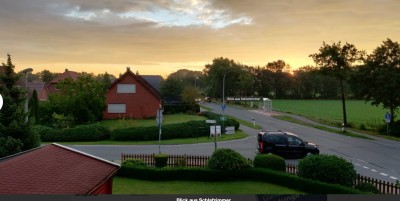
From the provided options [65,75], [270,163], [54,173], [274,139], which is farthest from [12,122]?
[65,75]

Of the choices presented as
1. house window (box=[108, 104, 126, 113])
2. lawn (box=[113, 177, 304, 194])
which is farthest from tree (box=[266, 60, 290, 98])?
house window (box=[108, 104, 126, 113])

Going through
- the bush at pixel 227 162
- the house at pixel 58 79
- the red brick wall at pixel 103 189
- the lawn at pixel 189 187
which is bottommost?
the lawn at pixel 189 187

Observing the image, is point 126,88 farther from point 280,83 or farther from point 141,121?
point 280,83

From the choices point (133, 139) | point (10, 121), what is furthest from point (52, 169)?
point (133, 139)

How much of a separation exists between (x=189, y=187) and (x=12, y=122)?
9.82 m

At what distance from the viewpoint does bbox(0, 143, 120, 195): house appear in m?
6.59

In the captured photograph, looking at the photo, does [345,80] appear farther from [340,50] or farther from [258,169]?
[258,169]

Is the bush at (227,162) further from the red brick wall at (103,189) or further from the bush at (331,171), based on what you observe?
Answer: the red brick wall at (103,189)

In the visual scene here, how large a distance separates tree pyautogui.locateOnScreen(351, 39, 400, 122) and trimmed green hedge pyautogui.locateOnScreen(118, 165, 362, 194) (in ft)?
90.0

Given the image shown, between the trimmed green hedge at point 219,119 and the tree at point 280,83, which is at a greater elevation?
the tree at point 280,83

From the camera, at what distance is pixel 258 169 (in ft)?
60.1

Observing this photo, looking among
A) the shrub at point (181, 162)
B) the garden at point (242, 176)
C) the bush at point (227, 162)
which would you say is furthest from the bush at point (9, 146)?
the bush at point (227, 162)

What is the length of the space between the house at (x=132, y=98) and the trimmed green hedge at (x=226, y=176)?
32687mm

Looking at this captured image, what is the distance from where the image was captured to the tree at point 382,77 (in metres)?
40.3
